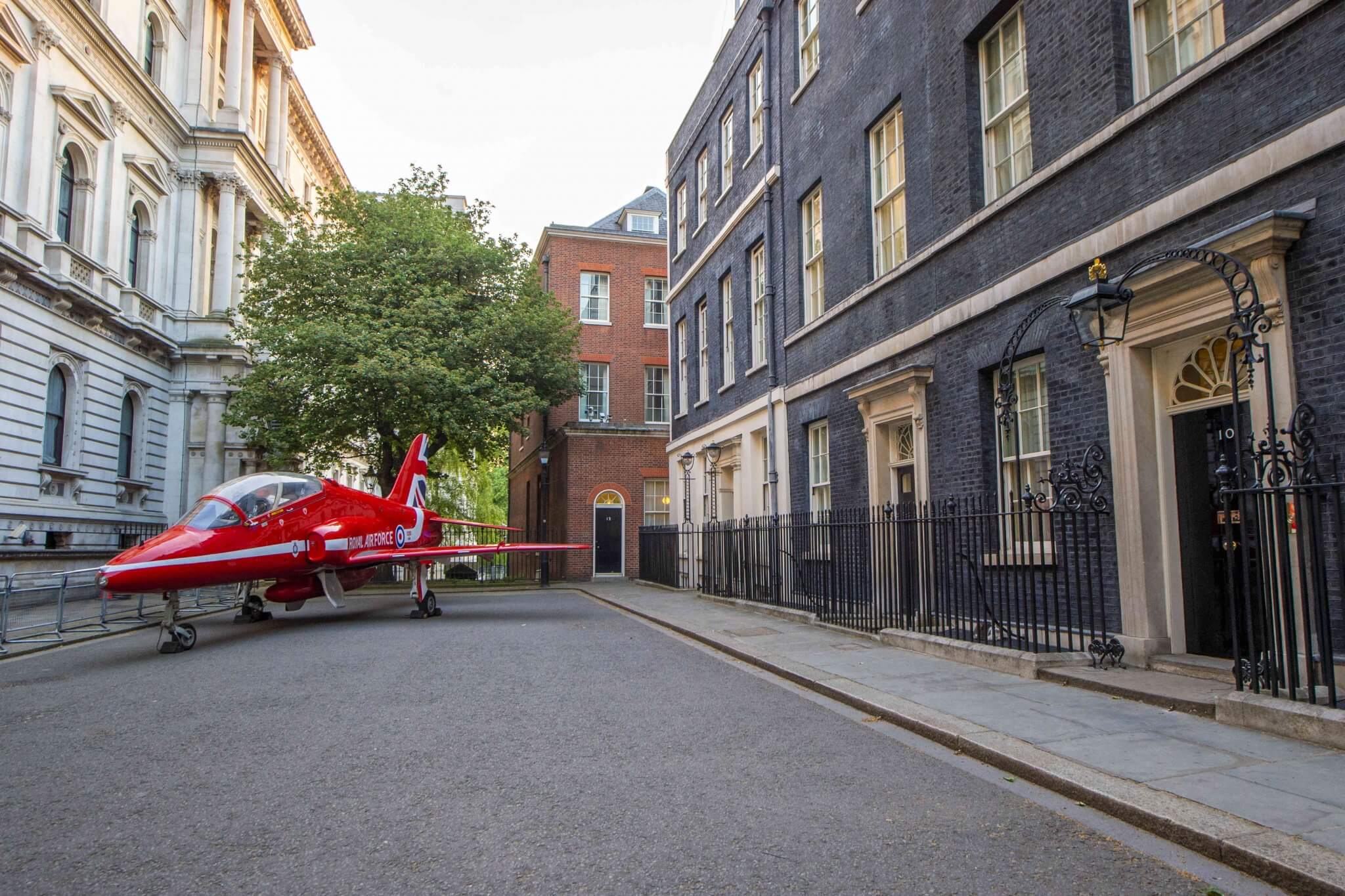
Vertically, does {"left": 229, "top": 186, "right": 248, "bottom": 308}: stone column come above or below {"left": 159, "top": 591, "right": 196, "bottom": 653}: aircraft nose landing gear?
above

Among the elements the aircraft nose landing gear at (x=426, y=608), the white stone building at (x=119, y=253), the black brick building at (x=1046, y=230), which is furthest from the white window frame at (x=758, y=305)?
the white stone building at (x=119, y=253)

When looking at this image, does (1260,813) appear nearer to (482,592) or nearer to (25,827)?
(25,827)

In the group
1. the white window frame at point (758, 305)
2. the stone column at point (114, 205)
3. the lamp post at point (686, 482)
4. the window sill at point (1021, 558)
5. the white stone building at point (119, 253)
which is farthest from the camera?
the stone column at point (114, 205)

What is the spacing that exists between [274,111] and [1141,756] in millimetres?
40693

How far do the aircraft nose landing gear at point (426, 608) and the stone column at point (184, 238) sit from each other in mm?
18554

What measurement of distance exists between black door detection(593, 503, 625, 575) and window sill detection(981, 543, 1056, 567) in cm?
1955

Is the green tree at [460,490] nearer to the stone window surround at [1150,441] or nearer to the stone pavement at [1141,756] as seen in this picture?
the stone pavement at [1141,756]

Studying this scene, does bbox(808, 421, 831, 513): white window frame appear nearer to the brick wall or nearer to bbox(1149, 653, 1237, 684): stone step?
bbox(1149, 653, 1237, 684): stone step

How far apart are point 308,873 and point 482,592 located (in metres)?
Answer: 19.6

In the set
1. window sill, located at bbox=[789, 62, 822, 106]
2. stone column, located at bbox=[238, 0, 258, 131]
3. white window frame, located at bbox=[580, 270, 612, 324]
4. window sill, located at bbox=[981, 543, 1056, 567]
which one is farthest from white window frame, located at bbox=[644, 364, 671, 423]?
window sill, located at bbox=[981, 543, 1056, 567]

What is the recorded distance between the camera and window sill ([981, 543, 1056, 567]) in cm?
847

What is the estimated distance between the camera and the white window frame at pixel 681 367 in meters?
24.1

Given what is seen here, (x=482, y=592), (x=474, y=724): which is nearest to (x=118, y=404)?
(x=482, y=592)

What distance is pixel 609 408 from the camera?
1174 inches
